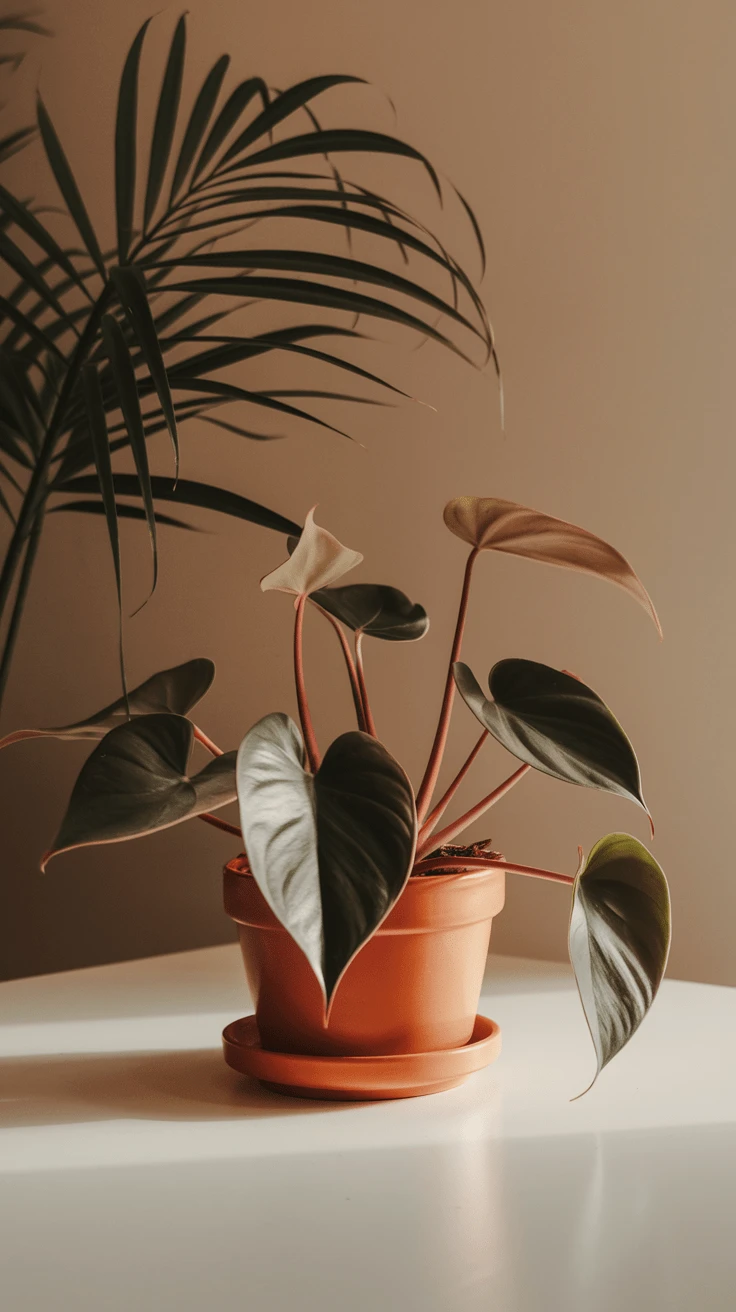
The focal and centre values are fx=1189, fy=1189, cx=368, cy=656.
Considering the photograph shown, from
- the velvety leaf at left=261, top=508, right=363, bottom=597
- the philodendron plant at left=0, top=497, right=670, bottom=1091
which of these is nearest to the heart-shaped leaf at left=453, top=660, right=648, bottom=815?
the philodendron plant at left=0, top=497, right=670, bottom=1091

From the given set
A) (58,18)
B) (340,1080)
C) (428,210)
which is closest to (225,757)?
(340,1080)

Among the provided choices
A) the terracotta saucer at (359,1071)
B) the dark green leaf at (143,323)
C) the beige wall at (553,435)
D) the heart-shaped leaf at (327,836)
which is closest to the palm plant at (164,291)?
the dark green leaf at (143,323)

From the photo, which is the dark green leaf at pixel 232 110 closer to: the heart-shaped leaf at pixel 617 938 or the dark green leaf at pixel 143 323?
the dark green leaf at pixel 143 323

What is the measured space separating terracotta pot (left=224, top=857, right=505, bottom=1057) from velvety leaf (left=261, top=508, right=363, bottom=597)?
194 mm

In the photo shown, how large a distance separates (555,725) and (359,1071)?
256 mm

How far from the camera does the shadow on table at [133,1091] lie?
762mm

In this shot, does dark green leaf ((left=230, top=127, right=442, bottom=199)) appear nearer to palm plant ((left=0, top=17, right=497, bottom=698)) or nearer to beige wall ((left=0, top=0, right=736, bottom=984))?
palm plant ((left=0, top=17, right=497, bottom=698))

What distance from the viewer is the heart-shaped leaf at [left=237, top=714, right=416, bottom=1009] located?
56cm

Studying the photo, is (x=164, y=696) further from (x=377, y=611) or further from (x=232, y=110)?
(x=232, y=110)

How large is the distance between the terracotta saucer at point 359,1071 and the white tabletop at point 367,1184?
11mm

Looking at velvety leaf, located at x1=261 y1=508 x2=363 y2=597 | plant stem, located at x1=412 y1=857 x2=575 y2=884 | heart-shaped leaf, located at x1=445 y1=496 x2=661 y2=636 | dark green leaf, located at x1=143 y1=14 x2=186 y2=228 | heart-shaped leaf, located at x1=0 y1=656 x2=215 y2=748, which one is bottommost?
plant stem, located at x1=412 y1=857 x2=575 y2=884

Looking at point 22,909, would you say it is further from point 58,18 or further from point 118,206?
point 58,18

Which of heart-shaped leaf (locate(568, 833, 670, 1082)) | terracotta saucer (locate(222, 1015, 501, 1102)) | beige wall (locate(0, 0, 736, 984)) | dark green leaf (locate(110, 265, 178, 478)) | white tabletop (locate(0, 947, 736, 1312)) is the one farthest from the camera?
beige wall (locate(0, 0, 736, 984))

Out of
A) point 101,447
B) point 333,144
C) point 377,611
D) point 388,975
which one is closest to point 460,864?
point 388,975
